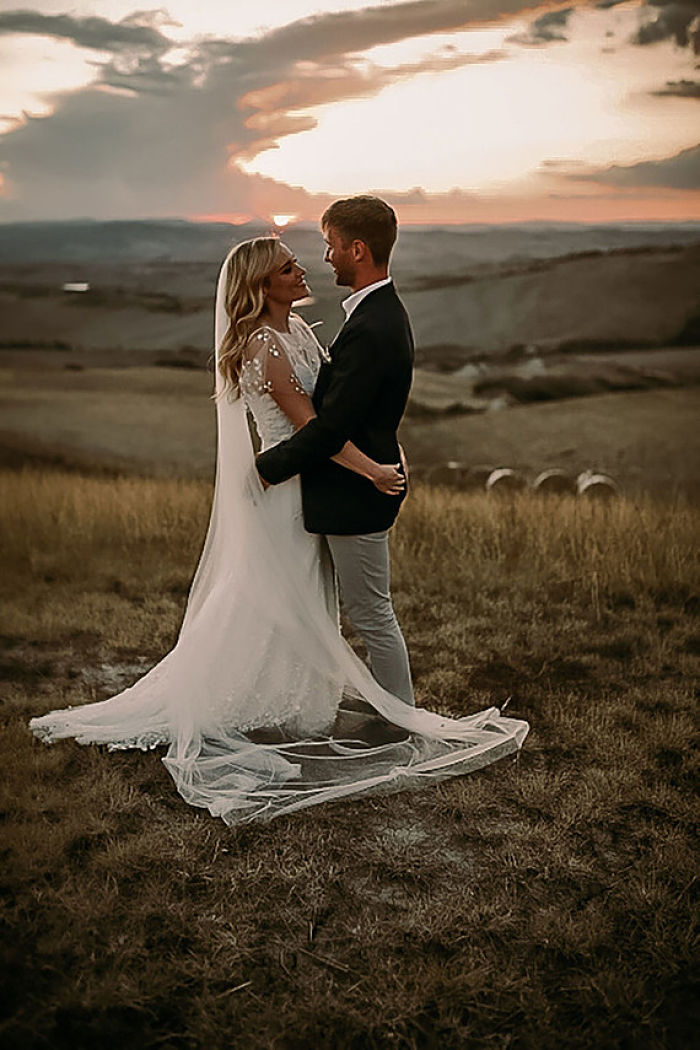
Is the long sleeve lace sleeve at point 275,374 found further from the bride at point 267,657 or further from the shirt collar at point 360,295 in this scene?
the shirt collar at point 360,295

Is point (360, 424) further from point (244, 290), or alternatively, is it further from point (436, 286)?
point (436, 286)

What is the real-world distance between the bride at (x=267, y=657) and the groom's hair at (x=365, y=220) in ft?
0.66

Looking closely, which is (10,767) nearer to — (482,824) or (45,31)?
(482,824)

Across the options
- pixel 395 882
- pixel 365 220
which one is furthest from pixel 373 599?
pixel 365 220

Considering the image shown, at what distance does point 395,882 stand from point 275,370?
4.57 feet

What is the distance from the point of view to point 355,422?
273 cm

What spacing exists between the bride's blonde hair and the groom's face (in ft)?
0.52

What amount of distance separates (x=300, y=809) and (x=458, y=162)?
17.6ft

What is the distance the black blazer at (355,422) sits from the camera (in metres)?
2.67

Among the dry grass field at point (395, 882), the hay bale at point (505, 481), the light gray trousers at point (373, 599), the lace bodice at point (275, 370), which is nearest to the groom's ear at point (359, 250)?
the lace bodice at point (275, 370)

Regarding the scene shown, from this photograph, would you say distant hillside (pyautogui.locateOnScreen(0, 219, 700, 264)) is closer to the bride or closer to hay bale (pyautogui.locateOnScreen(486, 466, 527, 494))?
hay bale (pyautogui.locateOnScreen(486, 466, 527, 494))

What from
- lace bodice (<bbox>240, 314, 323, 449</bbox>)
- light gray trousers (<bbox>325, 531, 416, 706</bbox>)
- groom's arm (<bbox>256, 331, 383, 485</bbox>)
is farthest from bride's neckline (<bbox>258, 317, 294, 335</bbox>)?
light gray trousers (<bbox>325, 531, 416, 706</bbox>)

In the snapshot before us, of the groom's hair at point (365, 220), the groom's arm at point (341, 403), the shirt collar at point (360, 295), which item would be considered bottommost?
the groom's arm at point (341, 403)

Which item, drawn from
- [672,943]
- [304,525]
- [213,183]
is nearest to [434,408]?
[213,183]
